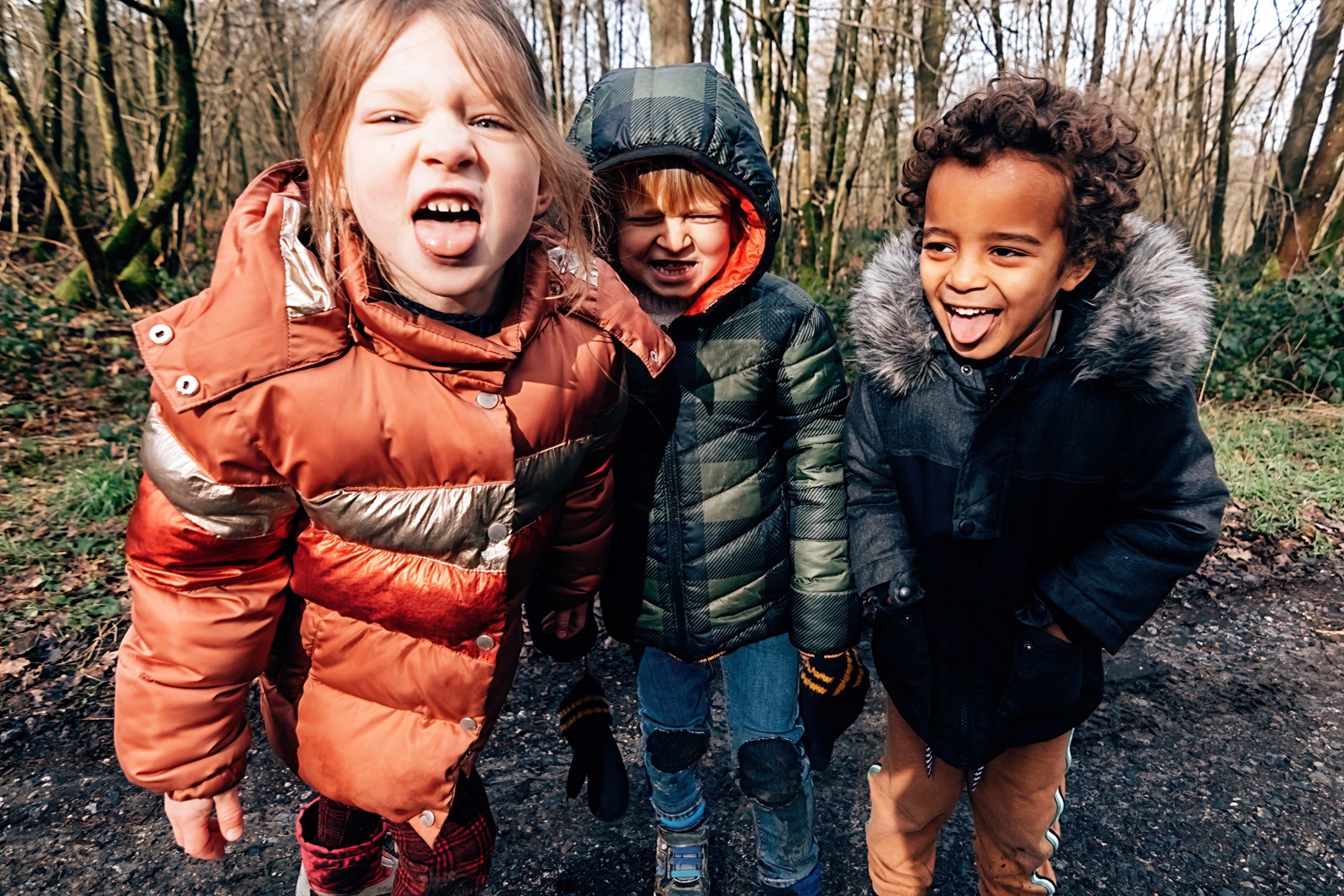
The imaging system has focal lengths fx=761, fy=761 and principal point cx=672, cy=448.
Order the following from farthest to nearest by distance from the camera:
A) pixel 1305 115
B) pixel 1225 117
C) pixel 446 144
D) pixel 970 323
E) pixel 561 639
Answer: pixel 1225 117, pixel 1305 115, pixel 561 639, pixel 970 323, pixel 446 144

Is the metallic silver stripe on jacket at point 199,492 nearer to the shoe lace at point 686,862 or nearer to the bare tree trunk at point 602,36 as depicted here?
the shoe lace at point 686,862

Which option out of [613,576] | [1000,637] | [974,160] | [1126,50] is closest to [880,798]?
[1000,637]

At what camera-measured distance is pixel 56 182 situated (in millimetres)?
6242

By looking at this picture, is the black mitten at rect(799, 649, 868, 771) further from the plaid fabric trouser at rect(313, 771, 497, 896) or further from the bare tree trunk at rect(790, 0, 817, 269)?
the bare tree trunk at rect(790, 0, 817, 269)

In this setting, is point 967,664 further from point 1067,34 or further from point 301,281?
point 1067,34

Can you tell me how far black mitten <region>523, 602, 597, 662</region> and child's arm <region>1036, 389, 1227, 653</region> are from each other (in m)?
1.06

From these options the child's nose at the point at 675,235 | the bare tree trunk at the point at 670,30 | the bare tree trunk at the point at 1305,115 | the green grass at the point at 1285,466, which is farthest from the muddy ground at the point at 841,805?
the bare tree trunk at the point at 1305,115

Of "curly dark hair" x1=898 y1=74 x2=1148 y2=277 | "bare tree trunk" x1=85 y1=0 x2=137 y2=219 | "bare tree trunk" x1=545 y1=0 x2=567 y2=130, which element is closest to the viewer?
"curly dark hair" x1=898 y1=74 x2=1148 y2=277

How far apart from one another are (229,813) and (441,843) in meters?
0.44

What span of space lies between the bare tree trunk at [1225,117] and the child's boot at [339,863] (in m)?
9.93

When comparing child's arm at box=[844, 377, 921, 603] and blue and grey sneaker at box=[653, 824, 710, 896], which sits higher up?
child's arm at box=[844, 377, 921, 603]

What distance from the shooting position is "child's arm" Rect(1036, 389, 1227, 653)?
1.46m

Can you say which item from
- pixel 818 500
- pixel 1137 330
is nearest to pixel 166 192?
pixel 818 500

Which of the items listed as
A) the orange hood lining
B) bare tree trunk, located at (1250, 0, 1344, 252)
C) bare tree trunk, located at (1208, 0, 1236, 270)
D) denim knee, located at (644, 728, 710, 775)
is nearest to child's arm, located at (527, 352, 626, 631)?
the orange hood lining
